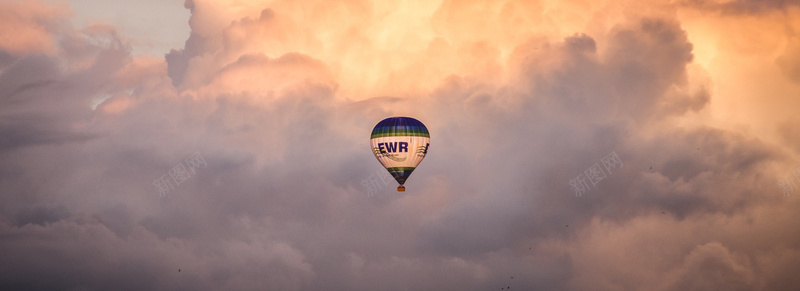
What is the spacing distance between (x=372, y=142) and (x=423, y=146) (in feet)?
25.0

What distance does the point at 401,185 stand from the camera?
143 m

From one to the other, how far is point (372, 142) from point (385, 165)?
157 inches

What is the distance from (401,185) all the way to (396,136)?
807 cm

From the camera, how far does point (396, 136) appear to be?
139625 mm

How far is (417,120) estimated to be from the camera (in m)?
142

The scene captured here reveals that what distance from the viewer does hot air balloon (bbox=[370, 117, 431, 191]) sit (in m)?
140

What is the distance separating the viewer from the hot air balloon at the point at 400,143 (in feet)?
458

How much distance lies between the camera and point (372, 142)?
469 ft

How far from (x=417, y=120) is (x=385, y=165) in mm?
8314

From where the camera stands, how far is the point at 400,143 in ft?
459

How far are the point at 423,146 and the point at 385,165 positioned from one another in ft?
21.4

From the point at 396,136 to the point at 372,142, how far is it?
4986 millimetres
